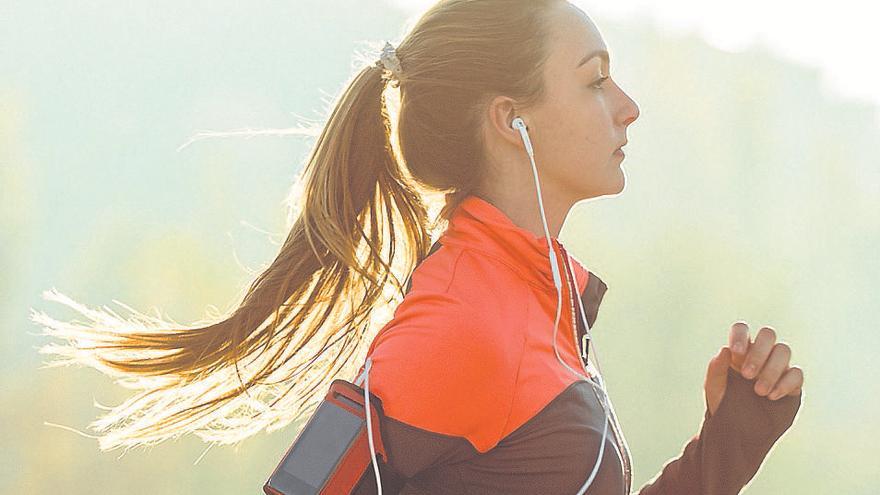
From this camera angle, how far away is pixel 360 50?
145 cm

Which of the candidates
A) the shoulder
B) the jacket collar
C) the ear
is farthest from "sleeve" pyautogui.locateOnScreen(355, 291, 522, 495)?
the ear

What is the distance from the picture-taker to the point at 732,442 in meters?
1.39

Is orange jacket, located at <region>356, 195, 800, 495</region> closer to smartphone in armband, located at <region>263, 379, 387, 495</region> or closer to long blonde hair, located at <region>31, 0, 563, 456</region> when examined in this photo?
smartphone in armband, located at <region>263, 379, 387, 495</region>

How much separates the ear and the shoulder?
0.67 feet

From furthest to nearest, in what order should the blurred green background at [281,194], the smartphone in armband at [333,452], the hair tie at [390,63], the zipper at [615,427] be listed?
the blurred green background at [281,194]
the hair tie at [390,63]
the zipper at [615,427]
the smartphone in armband at [333,452]

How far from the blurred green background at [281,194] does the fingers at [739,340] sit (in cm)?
471

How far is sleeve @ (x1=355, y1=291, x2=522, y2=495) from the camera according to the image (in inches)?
43.2

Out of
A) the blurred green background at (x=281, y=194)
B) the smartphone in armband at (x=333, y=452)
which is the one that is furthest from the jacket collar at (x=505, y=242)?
the blurred green background at (x=281, y=194)

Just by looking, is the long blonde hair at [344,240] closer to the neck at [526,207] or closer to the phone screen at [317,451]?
the neck at [526,207]

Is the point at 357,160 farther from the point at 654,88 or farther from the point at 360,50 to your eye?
the point at 654,88

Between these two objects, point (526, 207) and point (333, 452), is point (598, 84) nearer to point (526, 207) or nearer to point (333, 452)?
point (526, 207)

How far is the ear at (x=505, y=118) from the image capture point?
129 cm

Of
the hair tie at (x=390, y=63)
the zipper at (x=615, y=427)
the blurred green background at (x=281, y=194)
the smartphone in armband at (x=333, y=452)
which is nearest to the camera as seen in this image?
the smartphone in armband at (x=333, y=452)

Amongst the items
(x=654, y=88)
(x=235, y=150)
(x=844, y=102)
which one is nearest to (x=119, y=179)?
(x=235, y=150)
